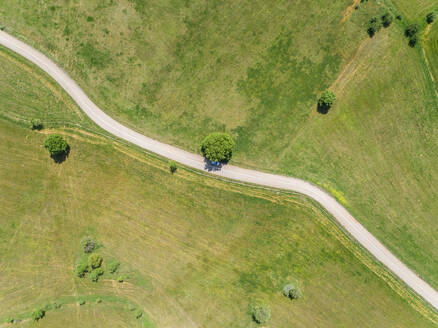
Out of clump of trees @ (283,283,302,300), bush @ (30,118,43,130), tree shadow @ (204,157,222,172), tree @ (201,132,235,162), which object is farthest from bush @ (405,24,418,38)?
bush @ (30,118,43,130)

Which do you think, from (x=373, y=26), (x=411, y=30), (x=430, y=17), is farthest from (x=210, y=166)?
(x=430, y=17)

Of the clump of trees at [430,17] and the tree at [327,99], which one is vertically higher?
the clump of trees at [430,17]

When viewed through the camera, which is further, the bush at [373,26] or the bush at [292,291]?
the bush at [373,26]

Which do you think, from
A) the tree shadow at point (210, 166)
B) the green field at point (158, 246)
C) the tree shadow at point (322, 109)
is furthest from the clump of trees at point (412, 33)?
the tree shadow at point (210, 166)

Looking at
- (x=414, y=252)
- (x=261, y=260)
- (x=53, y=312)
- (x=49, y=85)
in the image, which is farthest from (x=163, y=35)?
(x=414, y=252)

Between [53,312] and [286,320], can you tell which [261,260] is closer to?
[286,320]

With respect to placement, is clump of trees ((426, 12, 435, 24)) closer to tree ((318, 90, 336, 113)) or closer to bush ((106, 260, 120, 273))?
tree ((318, 90, 336, 113))

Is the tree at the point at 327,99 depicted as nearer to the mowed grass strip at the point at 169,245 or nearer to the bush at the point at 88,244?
the mowed grass strip at the point at 169,245
